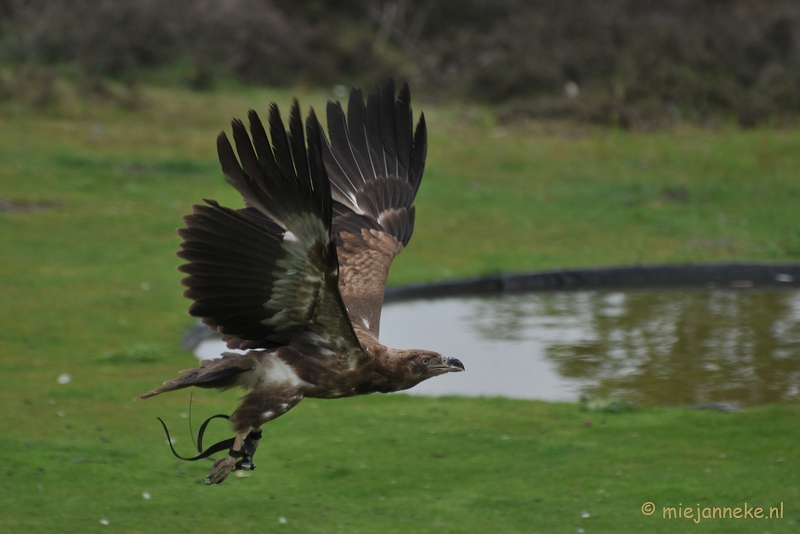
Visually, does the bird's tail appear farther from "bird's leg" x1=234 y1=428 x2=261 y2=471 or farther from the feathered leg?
"bird's leg" x1=234 y1=428 x2=261 y2=471

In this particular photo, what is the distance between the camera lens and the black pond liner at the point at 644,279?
31.4 ft

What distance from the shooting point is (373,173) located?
573cm

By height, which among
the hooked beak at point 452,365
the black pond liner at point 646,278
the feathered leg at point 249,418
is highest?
the black pond liner at point 646,278

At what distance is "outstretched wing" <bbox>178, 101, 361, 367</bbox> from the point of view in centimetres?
371

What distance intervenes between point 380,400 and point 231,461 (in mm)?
2441

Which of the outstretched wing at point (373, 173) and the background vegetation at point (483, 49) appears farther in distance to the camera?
the background vegetation at point (483, 49)

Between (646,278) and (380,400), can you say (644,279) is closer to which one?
(646,278)

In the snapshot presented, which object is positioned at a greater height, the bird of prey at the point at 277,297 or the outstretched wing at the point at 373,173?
the outstretched wing at the point at 373,173

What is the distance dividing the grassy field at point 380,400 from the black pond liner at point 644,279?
0.26 meters

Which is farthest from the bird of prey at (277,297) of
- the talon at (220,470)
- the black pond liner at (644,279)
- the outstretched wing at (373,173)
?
the black pond liner at (644,279)

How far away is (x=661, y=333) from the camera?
820cm

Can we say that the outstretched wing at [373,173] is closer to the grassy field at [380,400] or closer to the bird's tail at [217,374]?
the grassy field at [380,400]

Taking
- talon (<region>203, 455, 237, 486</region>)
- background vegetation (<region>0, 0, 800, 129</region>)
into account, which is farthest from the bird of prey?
background vegetation (<region>0, 0, 800, 129</region>)

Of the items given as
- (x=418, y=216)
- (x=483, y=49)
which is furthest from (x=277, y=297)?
(x=483, y=49)
